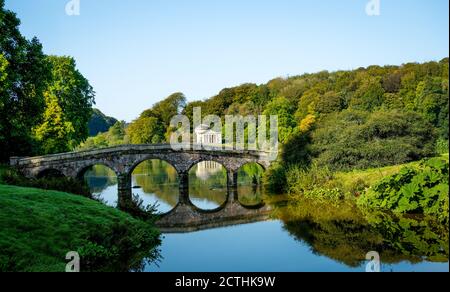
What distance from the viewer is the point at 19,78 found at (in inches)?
964

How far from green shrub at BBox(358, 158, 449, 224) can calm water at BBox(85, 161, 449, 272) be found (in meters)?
0.74

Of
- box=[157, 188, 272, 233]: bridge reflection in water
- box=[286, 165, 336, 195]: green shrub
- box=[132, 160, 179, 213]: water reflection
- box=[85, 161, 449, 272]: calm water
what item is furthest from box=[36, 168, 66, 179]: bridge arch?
box=[286, 165, 336, 195]: green shrub

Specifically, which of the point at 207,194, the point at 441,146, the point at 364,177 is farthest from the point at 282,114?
the point at 364,177

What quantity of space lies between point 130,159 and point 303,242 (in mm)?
19939

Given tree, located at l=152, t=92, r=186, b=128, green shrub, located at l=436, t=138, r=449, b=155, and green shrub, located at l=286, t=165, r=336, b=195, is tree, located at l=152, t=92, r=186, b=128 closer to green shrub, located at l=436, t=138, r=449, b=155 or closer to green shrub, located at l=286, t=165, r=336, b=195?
green shrub, located at l=286, t=165, r=336, b=195

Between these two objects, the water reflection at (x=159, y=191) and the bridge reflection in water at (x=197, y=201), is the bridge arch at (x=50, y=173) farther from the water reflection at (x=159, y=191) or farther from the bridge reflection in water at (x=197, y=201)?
the water reflection at (x=159, y=191)

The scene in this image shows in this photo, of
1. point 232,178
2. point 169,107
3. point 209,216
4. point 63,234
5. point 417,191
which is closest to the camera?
point 63,234

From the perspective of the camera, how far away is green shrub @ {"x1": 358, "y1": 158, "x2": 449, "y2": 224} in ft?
57.3

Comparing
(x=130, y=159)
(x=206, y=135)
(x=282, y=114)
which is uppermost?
(x=282, y=114)

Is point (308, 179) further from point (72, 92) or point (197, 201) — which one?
point (72, 92)

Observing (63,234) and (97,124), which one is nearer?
(63,234)
